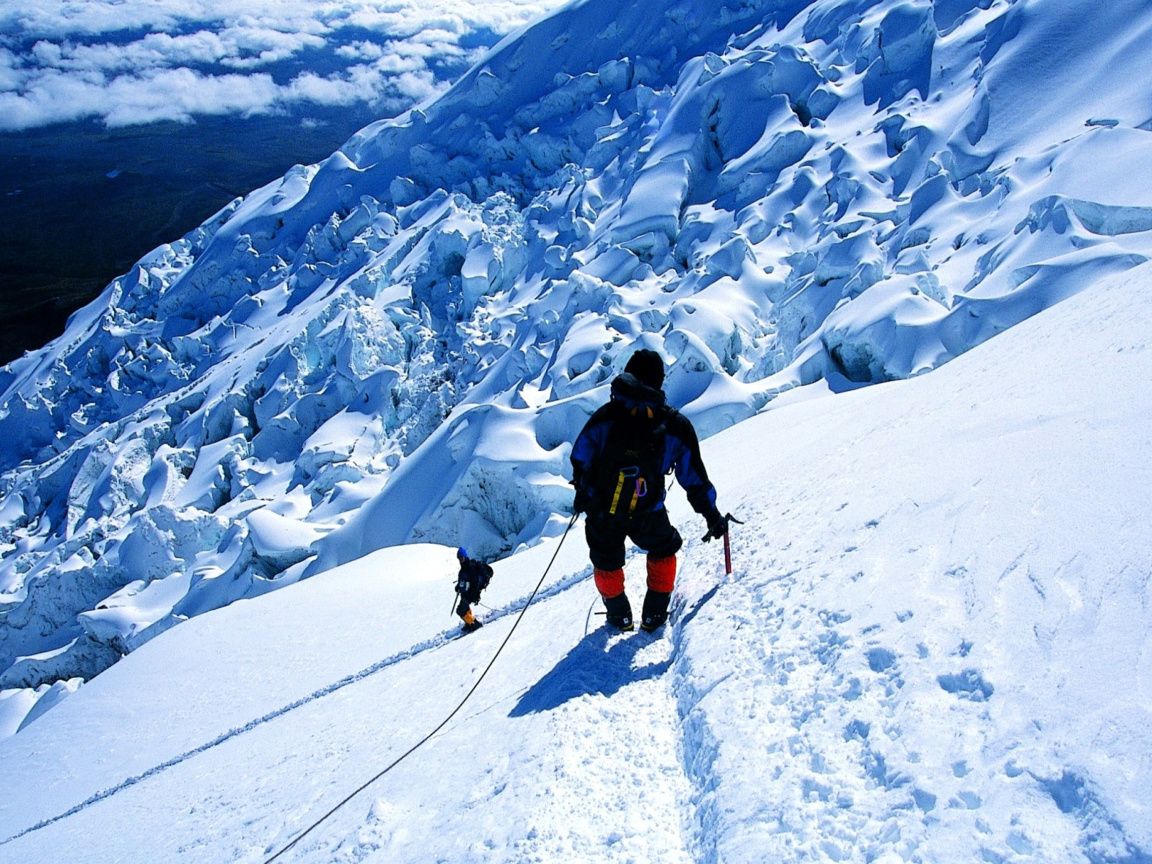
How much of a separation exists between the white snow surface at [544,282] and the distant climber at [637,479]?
634 centimetres

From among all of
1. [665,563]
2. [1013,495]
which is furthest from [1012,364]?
[665,563]

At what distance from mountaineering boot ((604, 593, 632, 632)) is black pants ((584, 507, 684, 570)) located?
160mm

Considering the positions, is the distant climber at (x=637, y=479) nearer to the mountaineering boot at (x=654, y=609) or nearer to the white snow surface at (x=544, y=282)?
the mountaineering boot at (x=654, y=609)

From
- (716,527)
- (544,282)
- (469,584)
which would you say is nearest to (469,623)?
(469,584)

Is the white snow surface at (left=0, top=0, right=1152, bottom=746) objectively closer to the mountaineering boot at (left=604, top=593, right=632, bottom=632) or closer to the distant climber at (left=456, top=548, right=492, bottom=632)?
the distant climber at (left=456, top=548, right=492, bottom=632)

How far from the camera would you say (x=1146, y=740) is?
1.32m

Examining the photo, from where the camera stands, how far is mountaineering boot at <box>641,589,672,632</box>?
3.05 m

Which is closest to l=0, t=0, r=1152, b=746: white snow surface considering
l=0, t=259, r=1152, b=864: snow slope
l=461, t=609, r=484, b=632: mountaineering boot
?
l=461, t=609, r=484, b=632: mountaineering boot

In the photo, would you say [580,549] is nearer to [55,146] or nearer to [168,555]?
[168,555]

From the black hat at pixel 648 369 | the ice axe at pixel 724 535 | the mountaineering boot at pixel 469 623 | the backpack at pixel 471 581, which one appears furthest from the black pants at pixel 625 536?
the backpack at pixel 471 581

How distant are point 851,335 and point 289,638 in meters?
7.85

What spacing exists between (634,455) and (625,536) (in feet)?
1.37

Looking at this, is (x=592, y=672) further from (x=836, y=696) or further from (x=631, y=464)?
(x=836, y=696)

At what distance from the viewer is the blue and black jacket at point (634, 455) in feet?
9.16
